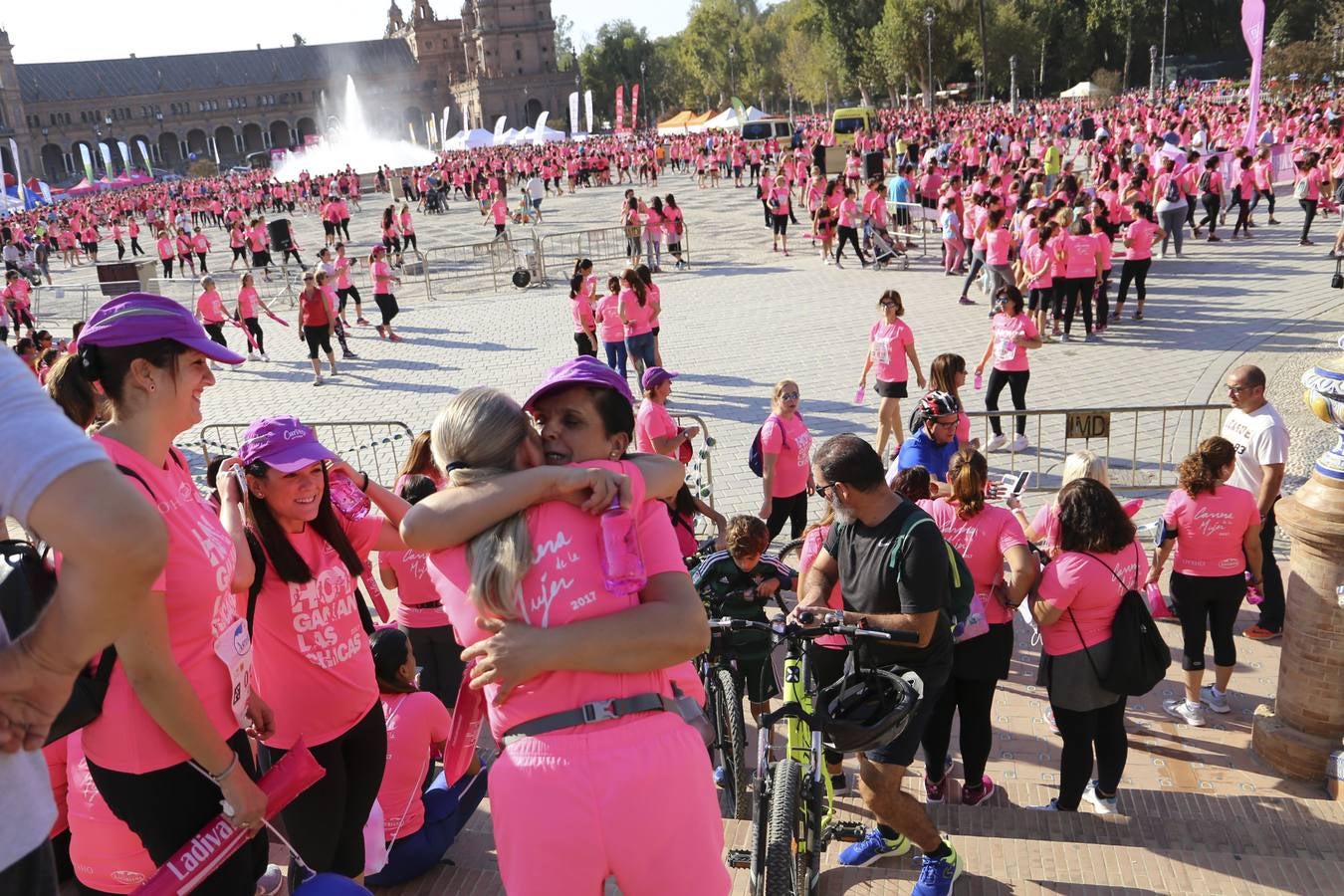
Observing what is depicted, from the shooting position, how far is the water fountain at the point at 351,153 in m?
74.9

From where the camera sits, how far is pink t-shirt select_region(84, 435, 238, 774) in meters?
2.50

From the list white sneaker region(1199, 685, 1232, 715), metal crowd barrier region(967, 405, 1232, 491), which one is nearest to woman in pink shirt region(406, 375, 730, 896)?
white sneaker region(1199, 685, 1232, 715)

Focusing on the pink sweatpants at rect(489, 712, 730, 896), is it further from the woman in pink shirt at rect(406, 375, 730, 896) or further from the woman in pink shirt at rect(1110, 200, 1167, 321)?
the woman in pink shirt at rect(1110, 200, 1167, 321)

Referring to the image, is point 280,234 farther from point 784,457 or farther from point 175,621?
point 175,621

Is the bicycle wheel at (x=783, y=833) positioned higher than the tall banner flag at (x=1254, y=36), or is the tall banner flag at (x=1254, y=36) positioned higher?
the tall banner flag at (x=1254, y=36)

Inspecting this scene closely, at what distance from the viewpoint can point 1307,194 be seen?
62.3ft

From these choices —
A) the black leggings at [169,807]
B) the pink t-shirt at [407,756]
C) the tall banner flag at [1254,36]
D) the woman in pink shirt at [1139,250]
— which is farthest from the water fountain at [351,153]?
the black leggings at [169,807]

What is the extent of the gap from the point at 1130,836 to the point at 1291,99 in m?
47.1

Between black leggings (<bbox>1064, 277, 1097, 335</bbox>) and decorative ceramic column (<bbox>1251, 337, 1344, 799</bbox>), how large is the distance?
968 cm

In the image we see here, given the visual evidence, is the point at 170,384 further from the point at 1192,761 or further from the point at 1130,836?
the point at 1192,761

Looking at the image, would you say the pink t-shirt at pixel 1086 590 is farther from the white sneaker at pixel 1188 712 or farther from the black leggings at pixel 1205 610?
the white sneaker at pixel 1188 712

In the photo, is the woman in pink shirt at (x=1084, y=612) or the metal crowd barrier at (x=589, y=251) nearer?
the woman in pink shirt at (x=1084, y=612)

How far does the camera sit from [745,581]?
4.96 m

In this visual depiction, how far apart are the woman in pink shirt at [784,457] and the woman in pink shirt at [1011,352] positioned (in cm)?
287
